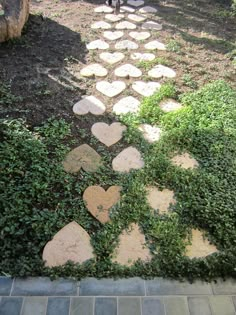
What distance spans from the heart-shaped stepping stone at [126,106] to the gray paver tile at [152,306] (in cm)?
172

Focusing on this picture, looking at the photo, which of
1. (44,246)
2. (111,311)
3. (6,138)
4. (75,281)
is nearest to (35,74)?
(6,138)

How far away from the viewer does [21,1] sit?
3.85 m

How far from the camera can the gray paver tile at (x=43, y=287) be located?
1.86 meters

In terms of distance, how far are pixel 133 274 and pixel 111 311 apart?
9.9 inches

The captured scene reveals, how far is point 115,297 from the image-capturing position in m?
1.86

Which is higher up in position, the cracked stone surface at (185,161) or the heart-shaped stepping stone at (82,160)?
the cracked stone surface at (185,161)

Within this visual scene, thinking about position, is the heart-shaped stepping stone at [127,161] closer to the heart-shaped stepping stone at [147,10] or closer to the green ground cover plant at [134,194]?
the green ground cover plant at [134,194]

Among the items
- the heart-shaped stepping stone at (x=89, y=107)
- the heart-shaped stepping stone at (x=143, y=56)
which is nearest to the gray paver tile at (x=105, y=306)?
the heart-shaped stepping stone at (x=89, y=107)

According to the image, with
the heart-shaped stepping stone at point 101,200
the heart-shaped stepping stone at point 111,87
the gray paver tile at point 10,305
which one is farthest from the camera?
the heart-shaped stepping stone at point 111,87

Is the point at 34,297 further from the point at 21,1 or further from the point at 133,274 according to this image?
the point at 21,1

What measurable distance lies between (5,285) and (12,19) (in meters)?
2.96

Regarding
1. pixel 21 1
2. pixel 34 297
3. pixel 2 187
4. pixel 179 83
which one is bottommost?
pixel 34 297

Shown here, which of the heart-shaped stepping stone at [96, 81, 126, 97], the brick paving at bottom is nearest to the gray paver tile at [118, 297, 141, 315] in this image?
the brick paving at bottom

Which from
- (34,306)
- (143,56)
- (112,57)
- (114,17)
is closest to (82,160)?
(34,306)
